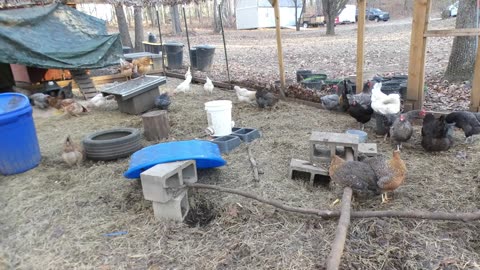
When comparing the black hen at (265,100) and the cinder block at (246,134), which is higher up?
the black hen at (265,100)

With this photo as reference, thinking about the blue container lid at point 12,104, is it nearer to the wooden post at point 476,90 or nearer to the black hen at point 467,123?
the black hen at point 467,123

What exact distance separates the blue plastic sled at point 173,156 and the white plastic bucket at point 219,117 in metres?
1.08

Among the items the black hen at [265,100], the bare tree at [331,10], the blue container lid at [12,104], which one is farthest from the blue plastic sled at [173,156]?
the bare tree at [331,10]

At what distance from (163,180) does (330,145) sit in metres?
1.64

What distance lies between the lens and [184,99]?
22.7 feet

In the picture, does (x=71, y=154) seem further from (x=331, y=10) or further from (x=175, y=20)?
(x=175, y=20)

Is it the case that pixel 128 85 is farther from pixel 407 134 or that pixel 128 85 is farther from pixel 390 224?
pixel 390 224

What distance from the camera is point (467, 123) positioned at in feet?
12.3

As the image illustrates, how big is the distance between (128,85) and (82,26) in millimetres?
2597

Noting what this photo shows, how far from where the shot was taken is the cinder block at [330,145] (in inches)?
126

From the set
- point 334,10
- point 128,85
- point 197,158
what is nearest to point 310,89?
point 128,85

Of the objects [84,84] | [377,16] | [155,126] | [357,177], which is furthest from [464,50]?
[377,16]

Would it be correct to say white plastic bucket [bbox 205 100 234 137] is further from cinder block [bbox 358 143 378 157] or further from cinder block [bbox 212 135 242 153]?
cinder block [bbox 358 143 378 157]

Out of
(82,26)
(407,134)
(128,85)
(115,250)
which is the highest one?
(82,26)
